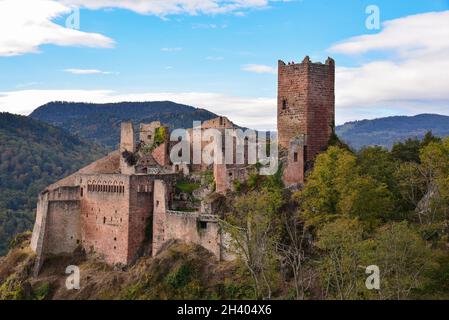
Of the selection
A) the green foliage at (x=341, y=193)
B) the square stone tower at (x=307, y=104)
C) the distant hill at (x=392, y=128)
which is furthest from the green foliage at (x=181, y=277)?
the distant hill at (x=392, y=128)

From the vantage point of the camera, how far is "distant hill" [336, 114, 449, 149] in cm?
14902

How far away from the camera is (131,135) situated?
6056cm

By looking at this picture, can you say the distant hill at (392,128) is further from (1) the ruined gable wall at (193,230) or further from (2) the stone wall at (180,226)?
(1) the ruined gable wall at (193,230)

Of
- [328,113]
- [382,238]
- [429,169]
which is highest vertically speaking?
[328,113]

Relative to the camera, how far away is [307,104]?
156 ft

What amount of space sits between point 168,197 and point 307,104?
1190 centimetres

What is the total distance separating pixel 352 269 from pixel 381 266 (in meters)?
1.43

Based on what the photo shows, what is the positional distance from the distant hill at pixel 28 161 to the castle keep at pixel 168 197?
1838 inches

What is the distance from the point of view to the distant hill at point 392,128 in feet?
489

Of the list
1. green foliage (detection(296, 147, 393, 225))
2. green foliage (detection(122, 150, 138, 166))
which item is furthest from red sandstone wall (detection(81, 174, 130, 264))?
green foliage (detection(296, 147, 393, 225))

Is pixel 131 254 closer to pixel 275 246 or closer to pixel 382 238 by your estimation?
pixel 275 246

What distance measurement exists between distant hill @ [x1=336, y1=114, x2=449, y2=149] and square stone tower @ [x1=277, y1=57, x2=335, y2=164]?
95.2 m

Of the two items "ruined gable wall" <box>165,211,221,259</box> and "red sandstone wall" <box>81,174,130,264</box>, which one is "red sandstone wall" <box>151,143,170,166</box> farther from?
"ruined gable wall" <box>165,211,221,259</box>
